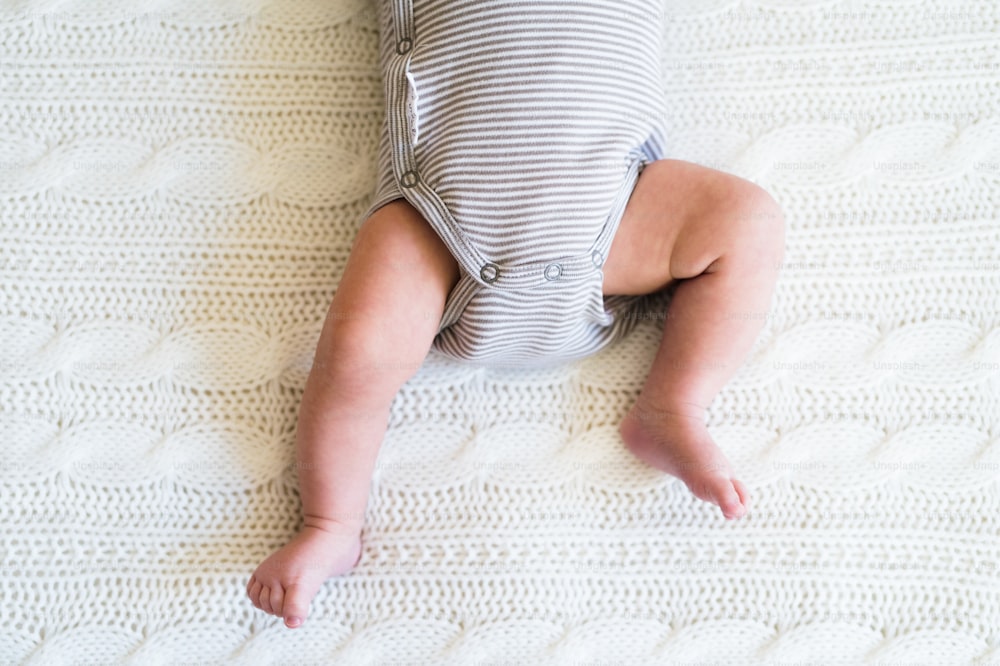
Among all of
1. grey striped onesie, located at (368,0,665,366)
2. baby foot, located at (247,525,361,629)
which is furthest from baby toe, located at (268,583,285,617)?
grey striped onesie, located at (368,0,665,366)

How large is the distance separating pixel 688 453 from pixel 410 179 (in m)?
0.49

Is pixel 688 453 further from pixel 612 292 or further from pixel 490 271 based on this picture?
pixel 490 271

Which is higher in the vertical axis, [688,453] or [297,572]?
[688,453]

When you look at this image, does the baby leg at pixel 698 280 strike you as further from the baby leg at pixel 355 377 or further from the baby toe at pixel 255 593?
the baby toe at pixel 255 593

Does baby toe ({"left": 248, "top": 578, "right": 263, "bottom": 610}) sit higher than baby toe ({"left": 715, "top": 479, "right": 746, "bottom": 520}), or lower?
lower

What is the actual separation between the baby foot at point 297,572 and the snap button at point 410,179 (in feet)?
1.46

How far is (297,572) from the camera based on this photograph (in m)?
0.92

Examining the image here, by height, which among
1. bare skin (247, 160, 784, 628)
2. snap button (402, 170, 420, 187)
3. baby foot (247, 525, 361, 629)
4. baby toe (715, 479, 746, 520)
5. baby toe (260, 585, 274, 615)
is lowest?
baby toe (260, 585, 274, 615)

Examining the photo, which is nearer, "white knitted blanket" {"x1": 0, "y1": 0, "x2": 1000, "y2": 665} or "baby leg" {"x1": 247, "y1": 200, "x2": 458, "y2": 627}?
"baby leg" {"x1": 247, "y1": 200, "x2": 458, "y2": 627}

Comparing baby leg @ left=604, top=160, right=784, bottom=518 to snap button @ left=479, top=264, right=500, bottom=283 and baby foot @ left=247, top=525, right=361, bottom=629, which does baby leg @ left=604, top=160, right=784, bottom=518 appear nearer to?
snap button @ left=479, top=264, right=500, bottom=283

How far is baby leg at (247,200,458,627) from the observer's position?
0.90 meters

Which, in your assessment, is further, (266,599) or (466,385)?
(466,385)

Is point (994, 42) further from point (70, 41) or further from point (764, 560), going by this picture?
point (70, 41)

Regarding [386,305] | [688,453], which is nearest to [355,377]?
[386,305]
